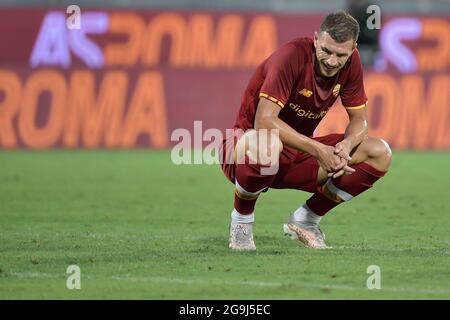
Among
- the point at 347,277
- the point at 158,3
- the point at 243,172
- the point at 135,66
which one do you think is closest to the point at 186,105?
the point at 135,66

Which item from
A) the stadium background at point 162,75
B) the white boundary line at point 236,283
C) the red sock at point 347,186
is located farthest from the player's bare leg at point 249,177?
the stadium background at point 162,75

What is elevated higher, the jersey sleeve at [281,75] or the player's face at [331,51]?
the player's face at [331,51]

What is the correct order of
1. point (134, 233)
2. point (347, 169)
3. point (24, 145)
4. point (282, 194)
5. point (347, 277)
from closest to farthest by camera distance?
point (347, 277)
point (347, 169)
point (134, 233)
point (282, 194)
point (24, 145)

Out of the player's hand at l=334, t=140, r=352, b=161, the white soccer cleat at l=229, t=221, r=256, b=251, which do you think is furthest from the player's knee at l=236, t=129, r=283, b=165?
the white soccer cleat at l=229, t=221, r=256, b=251

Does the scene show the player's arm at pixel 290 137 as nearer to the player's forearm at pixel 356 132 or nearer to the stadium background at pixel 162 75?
the player's forearm at pixel 356 132

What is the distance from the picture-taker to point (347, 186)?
7.38 m

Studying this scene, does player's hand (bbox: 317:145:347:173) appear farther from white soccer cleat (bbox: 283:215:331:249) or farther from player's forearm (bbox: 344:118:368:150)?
white soccer cleat (bbox: 283:215:331:249)

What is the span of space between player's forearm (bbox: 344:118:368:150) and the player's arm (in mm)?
293

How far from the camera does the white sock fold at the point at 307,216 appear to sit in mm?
7586

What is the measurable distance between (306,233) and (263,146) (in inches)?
38.5

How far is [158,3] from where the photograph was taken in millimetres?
18453

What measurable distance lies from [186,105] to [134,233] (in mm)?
9159

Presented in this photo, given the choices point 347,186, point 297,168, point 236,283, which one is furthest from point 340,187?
point 236,283

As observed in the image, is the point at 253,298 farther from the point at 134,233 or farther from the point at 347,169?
the point at 134,233
